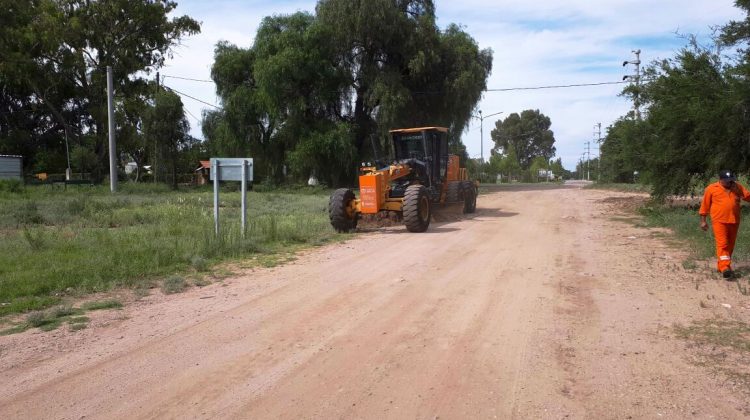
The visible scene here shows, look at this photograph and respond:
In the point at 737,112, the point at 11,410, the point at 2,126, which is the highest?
the point at 2,126

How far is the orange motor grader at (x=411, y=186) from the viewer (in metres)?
15.1

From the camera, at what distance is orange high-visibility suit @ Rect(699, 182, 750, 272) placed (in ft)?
28.1

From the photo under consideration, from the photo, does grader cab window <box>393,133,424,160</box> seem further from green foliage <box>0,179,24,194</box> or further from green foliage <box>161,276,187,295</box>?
green foliage <box>0,179,24,194</box>

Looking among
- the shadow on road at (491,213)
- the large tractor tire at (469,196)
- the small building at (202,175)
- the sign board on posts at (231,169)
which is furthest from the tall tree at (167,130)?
the sign board on posts at (231,169)

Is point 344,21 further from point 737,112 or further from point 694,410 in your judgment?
point 694,410

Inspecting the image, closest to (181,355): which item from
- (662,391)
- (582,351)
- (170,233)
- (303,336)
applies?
(303,336)

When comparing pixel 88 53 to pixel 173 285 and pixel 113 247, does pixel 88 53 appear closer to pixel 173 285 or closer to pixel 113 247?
pixel 113 247

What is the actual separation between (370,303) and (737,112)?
1289 cm

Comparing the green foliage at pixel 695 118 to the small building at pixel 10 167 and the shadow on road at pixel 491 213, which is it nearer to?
the shadow on road at pixel 491 213

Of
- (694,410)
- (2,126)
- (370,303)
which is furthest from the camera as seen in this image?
(2,126)

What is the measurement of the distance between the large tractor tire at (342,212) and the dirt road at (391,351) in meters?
5.64

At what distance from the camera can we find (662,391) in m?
4.55

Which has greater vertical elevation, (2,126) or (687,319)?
(2,126)

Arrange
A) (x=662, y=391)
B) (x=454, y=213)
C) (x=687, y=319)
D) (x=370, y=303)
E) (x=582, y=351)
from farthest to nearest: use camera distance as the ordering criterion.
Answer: (x=454, y=213) → (x=370, y=303) → (x=687, y=319) → (x=582, y=351) → (x=662, y=391)
